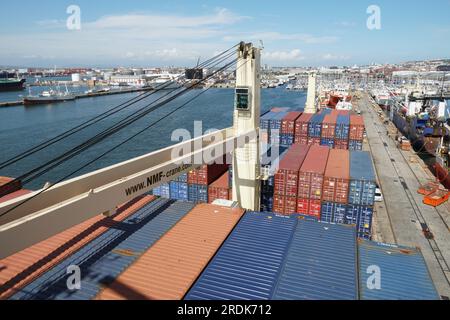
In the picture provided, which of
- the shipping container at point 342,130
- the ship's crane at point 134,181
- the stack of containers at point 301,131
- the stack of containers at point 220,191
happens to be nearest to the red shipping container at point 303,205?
the ship's crane at point 134,181

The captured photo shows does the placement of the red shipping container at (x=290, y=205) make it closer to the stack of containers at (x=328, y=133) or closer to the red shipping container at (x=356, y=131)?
the stack of containers at (x=328, y=133)

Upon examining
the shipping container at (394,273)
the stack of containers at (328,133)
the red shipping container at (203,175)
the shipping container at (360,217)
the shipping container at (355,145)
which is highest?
the stack of containers at (328,133)

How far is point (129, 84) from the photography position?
6703 inches

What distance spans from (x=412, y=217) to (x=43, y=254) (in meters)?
26.7

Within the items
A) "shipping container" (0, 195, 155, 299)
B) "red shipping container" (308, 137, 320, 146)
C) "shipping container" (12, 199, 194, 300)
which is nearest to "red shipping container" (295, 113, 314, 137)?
"red shipping container" (308, 137, 320, 146)

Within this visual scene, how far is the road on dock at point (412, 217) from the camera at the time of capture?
19.9 m

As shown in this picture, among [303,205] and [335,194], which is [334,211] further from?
[303,205]

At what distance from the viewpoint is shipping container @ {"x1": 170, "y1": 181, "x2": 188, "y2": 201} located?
77.8 ft

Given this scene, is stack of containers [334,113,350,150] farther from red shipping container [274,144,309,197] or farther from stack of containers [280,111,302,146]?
→ red shipping container [274,144,309,197]

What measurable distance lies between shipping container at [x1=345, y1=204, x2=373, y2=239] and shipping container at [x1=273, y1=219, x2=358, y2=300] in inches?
234

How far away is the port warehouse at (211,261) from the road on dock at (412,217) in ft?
28.0

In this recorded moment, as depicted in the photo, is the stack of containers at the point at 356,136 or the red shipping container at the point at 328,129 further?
the red shipping container at the point at 328,129
